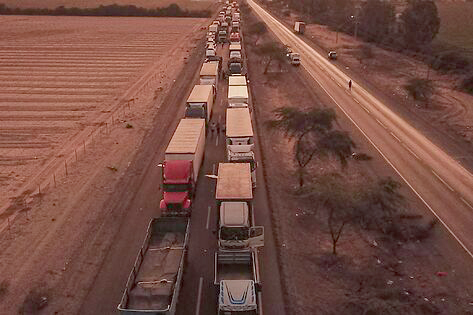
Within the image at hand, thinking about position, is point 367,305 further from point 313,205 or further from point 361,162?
point 361,162

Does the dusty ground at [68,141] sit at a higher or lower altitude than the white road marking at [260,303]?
higher

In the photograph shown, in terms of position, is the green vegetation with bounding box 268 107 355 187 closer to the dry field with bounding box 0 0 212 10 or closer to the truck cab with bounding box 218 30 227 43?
the truck cab with bounding box 218 30 227 43

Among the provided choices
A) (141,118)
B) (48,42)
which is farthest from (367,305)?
(48,42)

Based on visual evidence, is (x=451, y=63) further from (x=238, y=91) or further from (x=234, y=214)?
(x=234, y=214)

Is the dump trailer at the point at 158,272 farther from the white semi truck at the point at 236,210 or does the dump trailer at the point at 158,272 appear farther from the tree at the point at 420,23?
the tree at the point at 420,23

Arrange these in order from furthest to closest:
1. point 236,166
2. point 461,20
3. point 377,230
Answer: point 461,20 < point 236,166 < point 377,230

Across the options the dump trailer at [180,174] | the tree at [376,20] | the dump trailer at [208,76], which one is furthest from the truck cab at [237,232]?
the tree at [376,20]

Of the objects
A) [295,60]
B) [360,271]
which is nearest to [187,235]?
[360,271]
